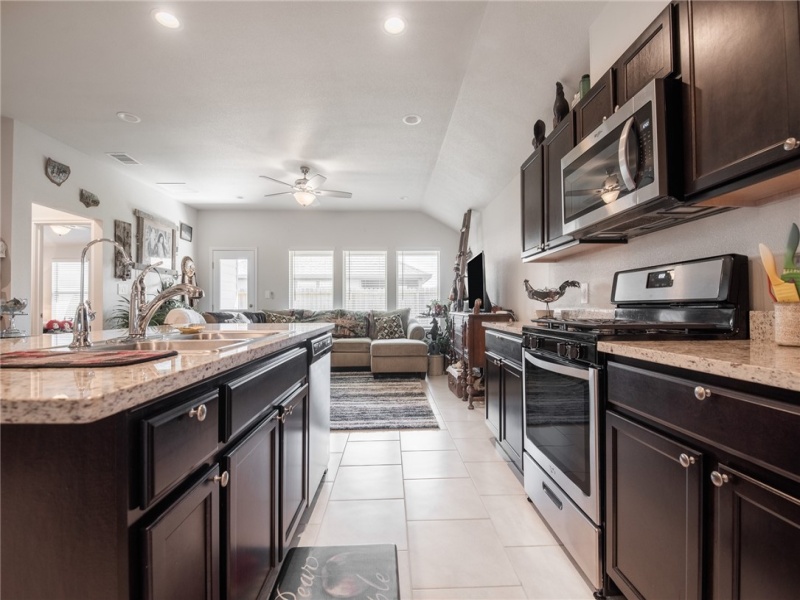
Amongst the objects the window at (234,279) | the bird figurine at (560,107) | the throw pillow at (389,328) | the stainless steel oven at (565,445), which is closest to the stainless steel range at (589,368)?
the stainless steel oven at (565,445)

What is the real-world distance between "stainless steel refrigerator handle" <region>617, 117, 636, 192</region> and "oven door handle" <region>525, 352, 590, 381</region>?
0.71 meters

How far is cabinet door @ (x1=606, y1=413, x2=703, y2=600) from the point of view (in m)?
0.89

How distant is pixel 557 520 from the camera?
1.57 metres

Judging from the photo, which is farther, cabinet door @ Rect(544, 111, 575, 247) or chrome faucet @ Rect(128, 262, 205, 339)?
cabinet door @ Rect(544, 111, 575, 247)

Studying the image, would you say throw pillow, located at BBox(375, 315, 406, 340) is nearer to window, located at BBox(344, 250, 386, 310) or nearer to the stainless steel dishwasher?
window, located at BBox(344, 250, 386, 310)

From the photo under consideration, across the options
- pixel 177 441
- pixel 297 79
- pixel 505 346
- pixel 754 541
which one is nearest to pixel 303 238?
pixel 297 79

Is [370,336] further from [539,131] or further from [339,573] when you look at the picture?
[339,573]

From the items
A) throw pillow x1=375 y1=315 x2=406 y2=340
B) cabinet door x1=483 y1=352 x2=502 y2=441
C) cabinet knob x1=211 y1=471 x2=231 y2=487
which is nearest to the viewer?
cabinet knob x1=211 y1=471 x2=231 y2=487

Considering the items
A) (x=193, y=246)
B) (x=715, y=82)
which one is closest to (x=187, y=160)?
(x=193, y=246)

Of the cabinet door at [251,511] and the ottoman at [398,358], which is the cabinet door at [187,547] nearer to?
the cabinet door at [251,511]

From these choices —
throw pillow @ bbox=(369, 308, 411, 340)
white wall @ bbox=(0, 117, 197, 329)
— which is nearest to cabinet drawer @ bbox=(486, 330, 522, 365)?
throw pillow @ bbox=(369, 308, 411, 340)

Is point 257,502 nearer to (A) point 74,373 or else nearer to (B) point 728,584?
(A) point 74,373

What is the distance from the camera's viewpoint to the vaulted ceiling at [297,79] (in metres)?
2.17

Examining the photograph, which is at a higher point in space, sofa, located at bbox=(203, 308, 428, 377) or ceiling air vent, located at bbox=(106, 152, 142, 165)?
ceiling air vent, located at bbox=(106, 152, 142, 165)
